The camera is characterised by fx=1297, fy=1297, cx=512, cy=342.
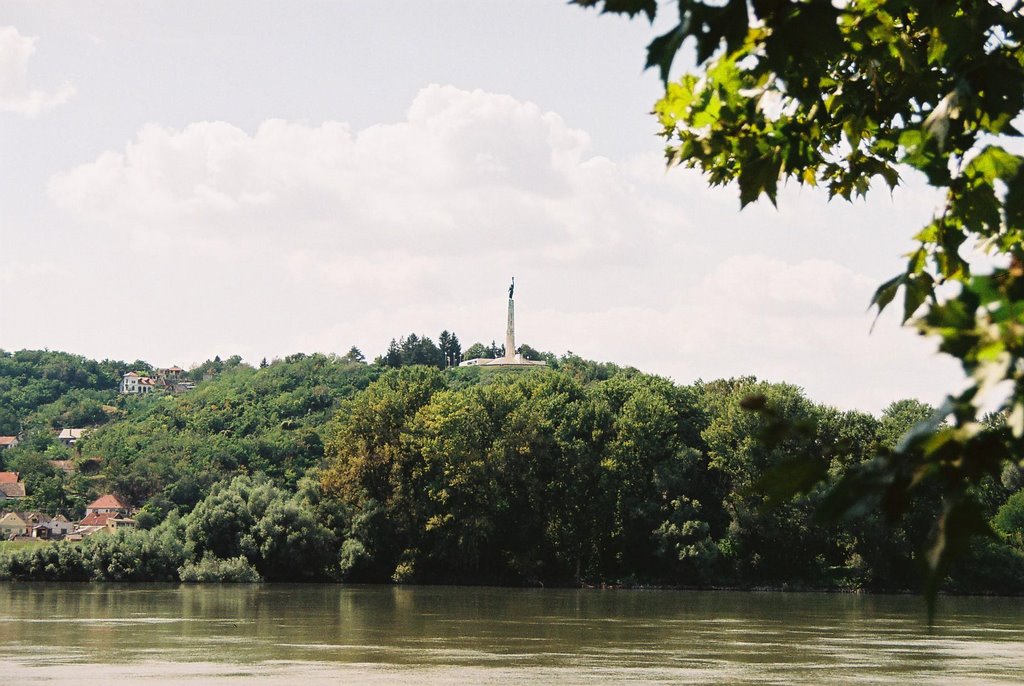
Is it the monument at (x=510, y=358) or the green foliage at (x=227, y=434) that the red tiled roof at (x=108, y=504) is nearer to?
the green foliage at (x=227, y=434)

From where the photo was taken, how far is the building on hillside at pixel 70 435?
15225 cm

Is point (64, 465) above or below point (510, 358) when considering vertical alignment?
below

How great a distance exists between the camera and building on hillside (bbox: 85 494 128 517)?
106 metres

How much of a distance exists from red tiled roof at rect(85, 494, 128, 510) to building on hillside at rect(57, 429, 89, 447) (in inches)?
1720

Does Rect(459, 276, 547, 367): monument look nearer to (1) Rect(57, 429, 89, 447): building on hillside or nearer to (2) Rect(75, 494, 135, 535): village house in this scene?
(1) Rect(57, 429, 89, 447): building on hillside

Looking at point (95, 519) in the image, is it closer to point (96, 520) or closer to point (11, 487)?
point (96, 520)

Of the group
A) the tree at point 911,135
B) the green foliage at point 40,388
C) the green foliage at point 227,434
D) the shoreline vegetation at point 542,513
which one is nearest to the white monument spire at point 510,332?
the green foliage at point 227,434

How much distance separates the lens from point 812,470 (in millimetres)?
2707

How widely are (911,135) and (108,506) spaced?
356 ft

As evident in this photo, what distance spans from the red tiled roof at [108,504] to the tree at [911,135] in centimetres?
10697

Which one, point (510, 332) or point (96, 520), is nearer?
point (96, 520)

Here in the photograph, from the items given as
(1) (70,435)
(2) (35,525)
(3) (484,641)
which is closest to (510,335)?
(1) (70,435)

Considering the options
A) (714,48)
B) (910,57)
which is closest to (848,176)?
(910,57)

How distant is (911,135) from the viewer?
404 cm
